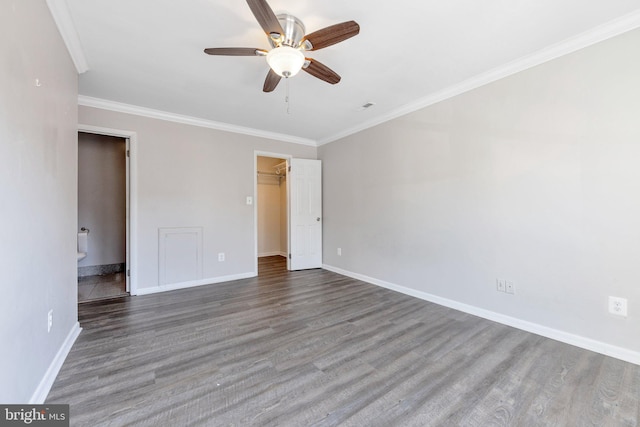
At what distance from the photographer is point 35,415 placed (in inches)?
50.9

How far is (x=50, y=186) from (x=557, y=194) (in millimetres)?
3795

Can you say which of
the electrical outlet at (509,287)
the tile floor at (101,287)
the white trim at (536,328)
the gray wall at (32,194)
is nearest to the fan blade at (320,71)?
the gray wall at (32,194)

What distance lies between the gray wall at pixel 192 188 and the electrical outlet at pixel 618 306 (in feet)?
13.2

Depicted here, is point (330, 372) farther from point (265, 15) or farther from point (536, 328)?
point (265, 15)

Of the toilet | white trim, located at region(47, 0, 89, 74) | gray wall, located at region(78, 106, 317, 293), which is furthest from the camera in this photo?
the toilet

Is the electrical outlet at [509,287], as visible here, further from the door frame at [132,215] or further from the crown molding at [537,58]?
the door frame at [132,215]

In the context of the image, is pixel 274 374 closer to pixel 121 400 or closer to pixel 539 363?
pixel 121 400

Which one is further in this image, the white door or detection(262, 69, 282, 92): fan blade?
the white door

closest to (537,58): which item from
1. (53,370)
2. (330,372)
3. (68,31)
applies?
(330,372)

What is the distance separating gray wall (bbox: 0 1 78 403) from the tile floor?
4.73 feet

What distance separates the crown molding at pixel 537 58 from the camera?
1846 mm

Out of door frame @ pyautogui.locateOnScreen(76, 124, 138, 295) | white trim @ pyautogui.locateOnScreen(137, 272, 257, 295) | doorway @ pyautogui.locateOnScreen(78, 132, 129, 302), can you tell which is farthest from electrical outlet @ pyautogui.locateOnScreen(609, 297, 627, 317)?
doorway @ pyautogui.locateOnScreen(78, 132, 129, 302)

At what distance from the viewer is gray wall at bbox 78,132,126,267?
14.0ft

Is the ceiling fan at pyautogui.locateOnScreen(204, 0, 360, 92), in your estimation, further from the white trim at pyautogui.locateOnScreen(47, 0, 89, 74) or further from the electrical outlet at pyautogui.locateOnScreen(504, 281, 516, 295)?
the electrical outlet at pyautogui.locateOnScreen(504, 281, 516, 295)
